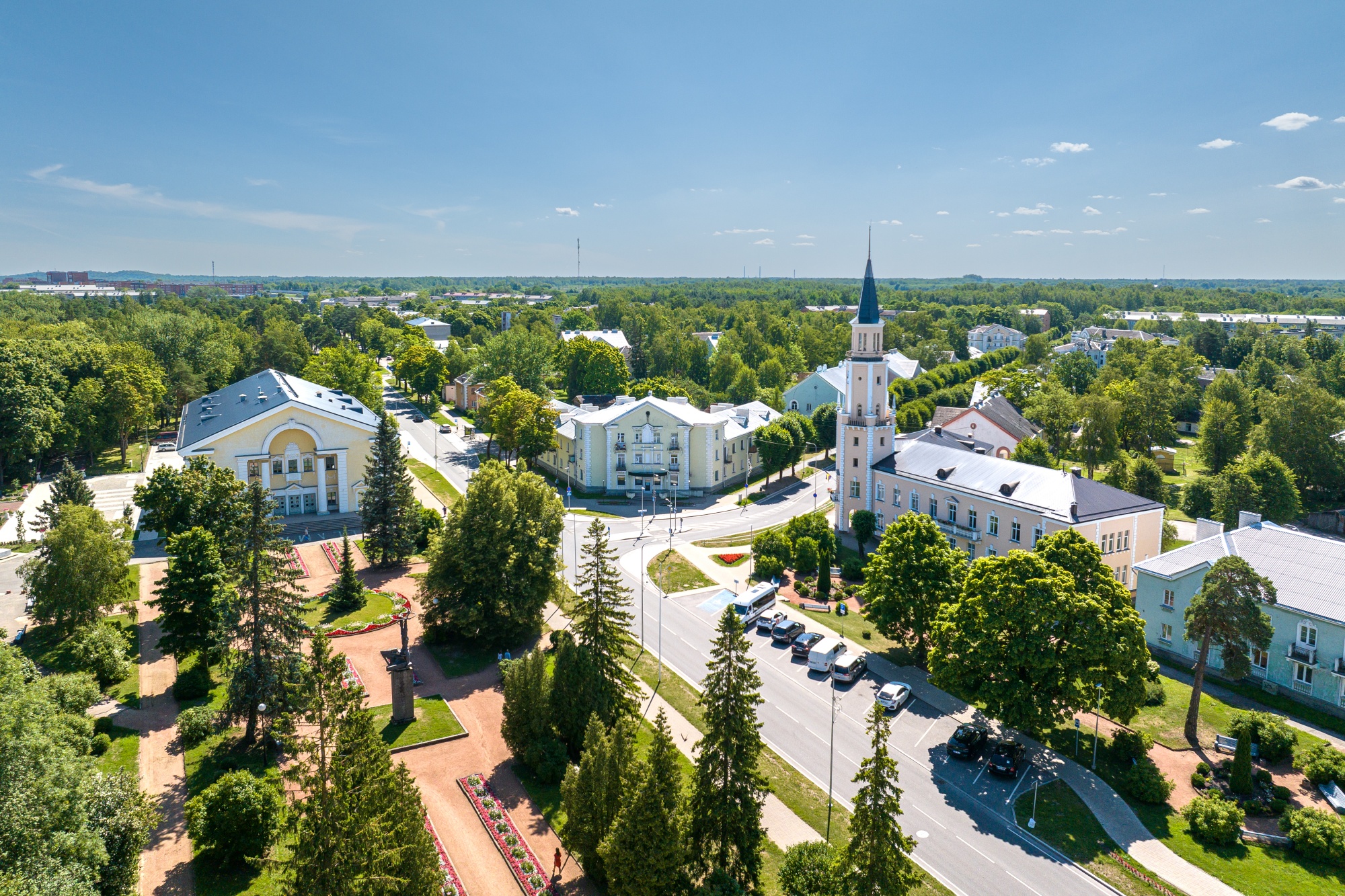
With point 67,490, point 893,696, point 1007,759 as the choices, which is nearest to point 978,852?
point 1007,759

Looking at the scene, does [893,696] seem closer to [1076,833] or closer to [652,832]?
[1076,833]

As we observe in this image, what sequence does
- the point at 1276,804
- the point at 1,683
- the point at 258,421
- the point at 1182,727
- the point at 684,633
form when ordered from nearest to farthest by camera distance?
the point at 1,683 < the point at 1276,804 < the point at 1182,727 < the point at 684,633 < the point at 258,421

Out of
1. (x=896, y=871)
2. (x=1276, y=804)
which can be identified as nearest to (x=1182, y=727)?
(x=1276, y=804)

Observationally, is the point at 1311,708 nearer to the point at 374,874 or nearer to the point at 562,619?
the point at 562,619

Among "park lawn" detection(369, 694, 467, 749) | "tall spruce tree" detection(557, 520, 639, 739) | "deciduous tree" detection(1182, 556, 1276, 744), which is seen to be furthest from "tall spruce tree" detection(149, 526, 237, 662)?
"deciduous tree" detection(1182, 556, 1276, 744)

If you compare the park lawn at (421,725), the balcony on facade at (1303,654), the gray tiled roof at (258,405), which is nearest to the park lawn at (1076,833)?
the balcony on facade at (1303,654)

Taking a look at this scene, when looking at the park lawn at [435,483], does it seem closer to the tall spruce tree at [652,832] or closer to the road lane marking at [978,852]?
the tall spruce tree at [652,832]
